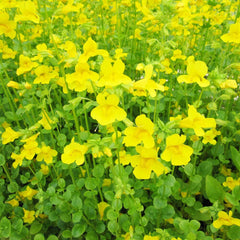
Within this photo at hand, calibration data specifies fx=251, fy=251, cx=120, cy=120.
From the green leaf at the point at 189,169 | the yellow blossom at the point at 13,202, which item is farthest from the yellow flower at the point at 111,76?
the yellow blossom at the point at 13,202

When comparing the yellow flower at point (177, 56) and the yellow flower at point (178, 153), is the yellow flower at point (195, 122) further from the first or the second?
the yellow flower at point (177, 56)

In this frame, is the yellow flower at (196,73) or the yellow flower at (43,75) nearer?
the yellow flower at (196,73)

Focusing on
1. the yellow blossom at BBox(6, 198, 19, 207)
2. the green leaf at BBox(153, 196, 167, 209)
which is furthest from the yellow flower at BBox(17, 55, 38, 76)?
the green leaf at BBox(153, 196, 167, 209)

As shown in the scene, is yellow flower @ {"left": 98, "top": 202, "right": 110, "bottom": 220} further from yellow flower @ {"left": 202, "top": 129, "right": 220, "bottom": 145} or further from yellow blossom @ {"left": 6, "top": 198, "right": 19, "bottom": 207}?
yellow flower @ {"left": 202, "top": 129, "right": 220, "bottom": 145}

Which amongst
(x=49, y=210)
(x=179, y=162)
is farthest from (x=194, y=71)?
(x=49, y=210)

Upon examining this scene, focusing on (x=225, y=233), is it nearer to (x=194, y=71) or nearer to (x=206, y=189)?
(x=206, y=189)

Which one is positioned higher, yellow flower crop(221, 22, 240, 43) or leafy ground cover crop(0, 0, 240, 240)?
yellow flower crop(221, 22, 240, 43)

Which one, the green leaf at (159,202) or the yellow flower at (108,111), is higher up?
the yellow flower at (108,111)
